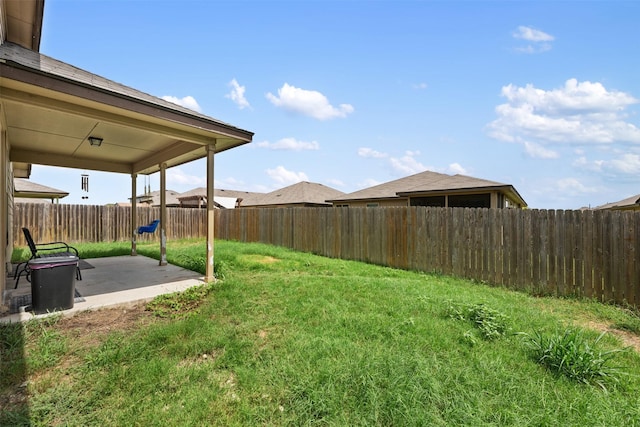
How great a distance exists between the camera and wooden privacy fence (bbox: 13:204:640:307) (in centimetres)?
491

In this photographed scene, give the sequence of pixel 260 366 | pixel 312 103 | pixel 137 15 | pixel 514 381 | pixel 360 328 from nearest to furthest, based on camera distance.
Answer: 1. pixel 514 381
2. pixel 260 366
3. pixel 360 328
4. pixel 137 15
5. pixel 312 103

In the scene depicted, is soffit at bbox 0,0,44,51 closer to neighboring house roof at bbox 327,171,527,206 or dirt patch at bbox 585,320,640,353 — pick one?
dirt patch at bbox 585,320,640,353

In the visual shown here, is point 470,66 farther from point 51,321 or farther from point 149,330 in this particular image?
point 51,321

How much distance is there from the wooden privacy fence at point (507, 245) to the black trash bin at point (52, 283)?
6671mm

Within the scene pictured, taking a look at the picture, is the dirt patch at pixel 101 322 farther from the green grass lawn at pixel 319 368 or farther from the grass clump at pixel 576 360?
the grass clump at pixel 576 360

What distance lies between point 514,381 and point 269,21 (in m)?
7.77

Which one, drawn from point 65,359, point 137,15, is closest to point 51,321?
point 65,359

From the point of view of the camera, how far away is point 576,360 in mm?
2561

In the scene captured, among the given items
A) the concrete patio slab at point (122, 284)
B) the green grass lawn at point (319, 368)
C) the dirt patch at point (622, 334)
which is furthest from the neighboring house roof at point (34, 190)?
the dirt patch at point (622, 334)

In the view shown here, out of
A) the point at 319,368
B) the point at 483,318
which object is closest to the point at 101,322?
the point at 319,368

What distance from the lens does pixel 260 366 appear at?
2.58 m

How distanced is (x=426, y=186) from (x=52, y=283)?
13043mm

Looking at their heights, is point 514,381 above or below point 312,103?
below

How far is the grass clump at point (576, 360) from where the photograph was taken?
2.46m
